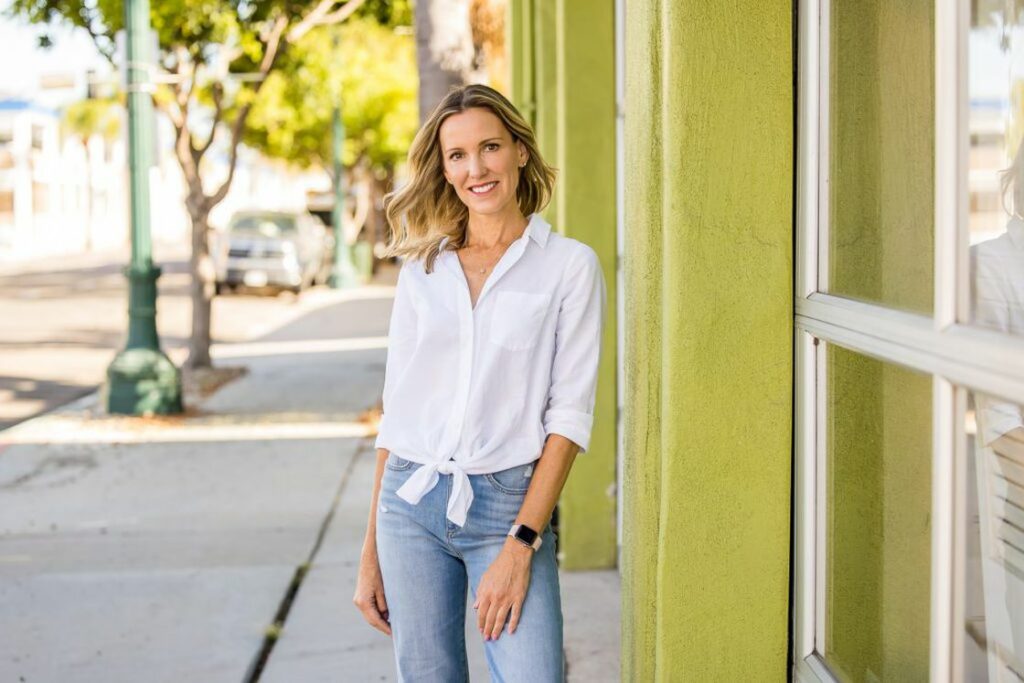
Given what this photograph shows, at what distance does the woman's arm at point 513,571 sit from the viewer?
2525 mm

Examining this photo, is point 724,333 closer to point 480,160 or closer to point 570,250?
point 570,250

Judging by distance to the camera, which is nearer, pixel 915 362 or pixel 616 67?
pixel 915 362

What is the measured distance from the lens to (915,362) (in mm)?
1926

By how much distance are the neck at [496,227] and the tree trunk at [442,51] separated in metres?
4.95

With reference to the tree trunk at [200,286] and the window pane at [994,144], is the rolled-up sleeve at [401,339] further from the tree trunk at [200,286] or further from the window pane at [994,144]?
the tree trunk at [200,286]

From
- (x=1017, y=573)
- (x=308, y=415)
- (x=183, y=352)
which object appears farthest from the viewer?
(x=183, y=352)

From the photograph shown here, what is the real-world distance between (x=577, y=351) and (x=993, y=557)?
1.00 meters

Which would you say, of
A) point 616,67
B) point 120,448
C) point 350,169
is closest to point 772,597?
point 616,67

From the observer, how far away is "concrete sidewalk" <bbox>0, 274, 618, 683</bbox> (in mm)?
5090

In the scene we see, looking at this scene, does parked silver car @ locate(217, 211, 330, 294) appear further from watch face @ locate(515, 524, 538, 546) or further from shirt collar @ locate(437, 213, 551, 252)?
watch face @ locate(515, 524, 538, 546)

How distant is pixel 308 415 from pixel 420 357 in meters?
9.20

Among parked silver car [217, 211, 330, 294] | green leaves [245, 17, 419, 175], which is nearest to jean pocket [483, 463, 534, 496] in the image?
green leaves [245, 17, 419, 175]

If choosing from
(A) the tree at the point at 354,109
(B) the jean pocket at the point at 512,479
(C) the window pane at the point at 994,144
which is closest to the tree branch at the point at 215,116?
(A) the tree at the point at 354,109

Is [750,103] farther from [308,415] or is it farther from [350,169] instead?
[350,169]
